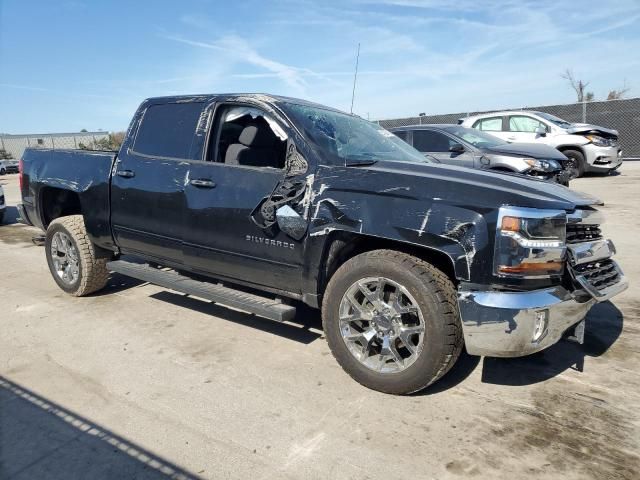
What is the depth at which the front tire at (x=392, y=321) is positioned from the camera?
9.25 feet

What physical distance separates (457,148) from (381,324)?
600 cm

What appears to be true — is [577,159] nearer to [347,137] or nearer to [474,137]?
[474,137]

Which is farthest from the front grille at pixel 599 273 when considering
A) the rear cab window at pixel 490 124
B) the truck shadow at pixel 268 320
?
the rear cab window at pixel 490 124

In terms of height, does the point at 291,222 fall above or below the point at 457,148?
below

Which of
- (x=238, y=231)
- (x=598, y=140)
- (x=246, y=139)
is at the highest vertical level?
(x=598, y=140)

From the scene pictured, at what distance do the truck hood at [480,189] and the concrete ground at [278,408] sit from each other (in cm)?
121

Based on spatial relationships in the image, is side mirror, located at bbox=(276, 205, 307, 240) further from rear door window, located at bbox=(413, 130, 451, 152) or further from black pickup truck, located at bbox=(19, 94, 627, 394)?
rear door window, located at bbox=(413, 130, 451, 152)

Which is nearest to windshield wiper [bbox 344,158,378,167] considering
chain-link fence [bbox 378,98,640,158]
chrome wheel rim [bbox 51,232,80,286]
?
chrome wheel rim [bbox 51,232,80,286]

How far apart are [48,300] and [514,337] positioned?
4527mm

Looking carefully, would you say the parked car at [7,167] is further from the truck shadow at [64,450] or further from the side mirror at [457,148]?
the truck shadow at [64,450]

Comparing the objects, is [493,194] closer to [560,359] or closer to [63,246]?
[560,359]

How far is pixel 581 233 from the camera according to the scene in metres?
3.07

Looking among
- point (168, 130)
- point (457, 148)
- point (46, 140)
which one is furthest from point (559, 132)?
point (46, 140)

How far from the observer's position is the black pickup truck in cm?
269
